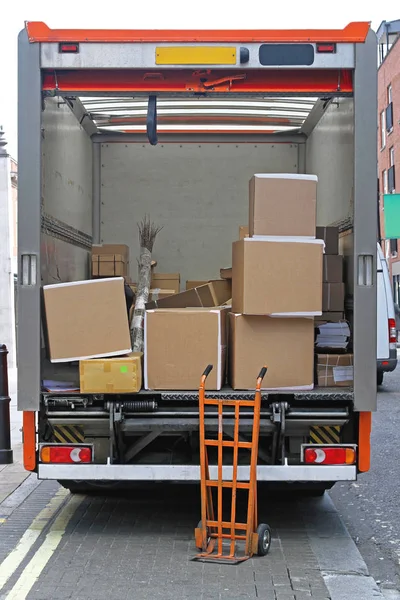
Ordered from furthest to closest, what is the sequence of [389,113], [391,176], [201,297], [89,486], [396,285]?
1. [391,176]
2. [389,113]
3. [396,285]
4. [89,486]
5. [201,297]

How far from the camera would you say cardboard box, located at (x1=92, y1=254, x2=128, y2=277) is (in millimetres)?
8109

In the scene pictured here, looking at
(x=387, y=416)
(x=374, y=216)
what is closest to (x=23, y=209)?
(x=374, y=216)

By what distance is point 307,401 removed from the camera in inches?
238

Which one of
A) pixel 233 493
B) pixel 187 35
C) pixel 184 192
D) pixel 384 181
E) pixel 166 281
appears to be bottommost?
pixel 233 493

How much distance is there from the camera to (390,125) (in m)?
45.2

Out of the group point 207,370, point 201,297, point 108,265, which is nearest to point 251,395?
point 207,370

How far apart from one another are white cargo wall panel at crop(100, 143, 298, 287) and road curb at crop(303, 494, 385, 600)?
2.93m

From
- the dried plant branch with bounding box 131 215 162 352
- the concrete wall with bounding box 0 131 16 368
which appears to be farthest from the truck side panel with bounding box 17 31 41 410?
the concrete wall with bounding box 0 131 16 368

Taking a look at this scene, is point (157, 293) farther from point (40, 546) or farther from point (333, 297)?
point (40, 546)

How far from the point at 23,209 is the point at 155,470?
74.7 inches

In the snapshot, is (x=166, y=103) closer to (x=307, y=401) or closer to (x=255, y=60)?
(x=255, y=60)

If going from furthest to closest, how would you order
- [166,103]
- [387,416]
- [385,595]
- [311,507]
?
[387,416] → [166,103] → [311,507] → [385,595]

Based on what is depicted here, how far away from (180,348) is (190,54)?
1.92 m

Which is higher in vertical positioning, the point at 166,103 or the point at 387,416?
the point at 166,103
